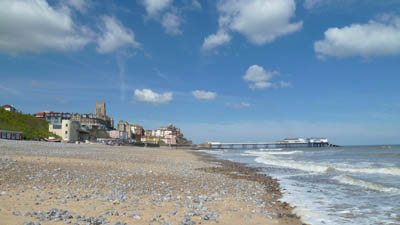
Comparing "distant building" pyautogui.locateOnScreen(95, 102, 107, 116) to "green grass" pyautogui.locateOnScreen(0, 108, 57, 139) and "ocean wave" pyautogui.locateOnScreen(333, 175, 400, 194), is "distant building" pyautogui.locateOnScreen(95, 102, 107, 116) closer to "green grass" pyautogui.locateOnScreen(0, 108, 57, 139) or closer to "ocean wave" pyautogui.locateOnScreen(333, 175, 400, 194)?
"green grass" pyautogui.locateOnScreen(0, 108, 57, 139)

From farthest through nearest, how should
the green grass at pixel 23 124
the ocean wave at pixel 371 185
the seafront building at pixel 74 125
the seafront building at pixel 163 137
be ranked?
1. the seafront building at pixel 163 137
2. the seafront building at pixel 74 125
3. the green grass at pixel 23 124
4. the ocean wave at pixel 371 185

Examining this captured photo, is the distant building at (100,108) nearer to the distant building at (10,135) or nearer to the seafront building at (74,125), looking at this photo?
the seafront building at (74,125)

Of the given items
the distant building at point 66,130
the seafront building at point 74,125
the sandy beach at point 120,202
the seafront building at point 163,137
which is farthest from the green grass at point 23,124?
the seafront building at point 163,137

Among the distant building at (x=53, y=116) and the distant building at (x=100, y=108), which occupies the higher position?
the distant building at (x=100, y=108)

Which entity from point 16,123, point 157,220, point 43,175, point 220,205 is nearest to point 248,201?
point 220,205

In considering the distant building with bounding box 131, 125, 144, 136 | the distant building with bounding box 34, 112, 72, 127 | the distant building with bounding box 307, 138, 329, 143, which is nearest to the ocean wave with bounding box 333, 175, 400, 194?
the distant building with bounding box 34, 112, 72, 127

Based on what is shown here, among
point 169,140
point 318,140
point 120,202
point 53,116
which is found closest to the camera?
point 120,202

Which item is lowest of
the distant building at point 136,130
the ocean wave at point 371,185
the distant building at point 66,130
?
the ocean wave at point 371,185

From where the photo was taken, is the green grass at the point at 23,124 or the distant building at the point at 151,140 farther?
the distant building at the point at 151,140

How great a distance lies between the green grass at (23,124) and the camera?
59.3 meters

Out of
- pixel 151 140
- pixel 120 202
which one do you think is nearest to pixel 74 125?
pixel 151 140

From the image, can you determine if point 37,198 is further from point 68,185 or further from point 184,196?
point 184,196

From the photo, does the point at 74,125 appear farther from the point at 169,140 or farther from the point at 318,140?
the point at 318,140

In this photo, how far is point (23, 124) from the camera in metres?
66.2
